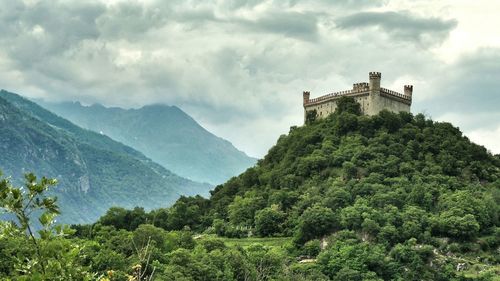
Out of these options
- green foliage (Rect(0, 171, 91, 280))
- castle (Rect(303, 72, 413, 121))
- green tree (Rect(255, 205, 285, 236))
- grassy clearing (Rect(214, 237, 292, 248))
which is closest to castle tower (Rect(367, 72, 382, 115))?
castle (Rect(303, 72, 413, 121))

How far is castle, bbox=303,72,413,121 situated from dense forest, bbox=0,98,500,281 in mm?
2003

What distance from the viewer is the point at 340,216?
338 ft

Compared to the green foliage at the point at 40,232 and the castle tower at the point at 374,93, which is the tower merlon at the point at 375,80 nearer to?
the castle tower at the point at 374,93

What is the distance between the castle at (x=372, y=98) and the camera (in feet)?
405

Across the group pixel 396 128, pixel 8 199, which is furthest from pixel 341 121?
pixel 8 199

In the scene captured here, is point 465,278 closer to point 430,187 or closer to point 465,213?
point 465,213

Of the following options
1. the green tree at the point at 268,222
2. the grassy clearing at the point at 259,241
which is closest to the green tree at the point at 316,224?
the grassy clearing at the point at 259,241

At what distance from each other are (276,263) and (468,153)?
47.8 metres

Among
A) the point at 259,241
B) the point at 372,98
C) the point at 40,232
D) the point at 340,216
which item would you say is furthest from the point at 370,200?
the point at 40,232

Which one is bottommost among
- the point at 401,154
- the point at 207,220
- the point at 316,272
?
the point at 316,272

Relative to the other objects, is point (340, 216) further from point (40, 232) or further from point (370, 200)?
point (40, 232)

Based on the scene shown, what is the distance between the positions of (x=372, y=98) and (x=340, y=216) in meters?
28.2

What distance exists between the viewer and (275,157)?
135 m

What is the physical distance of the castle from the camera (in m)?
123
